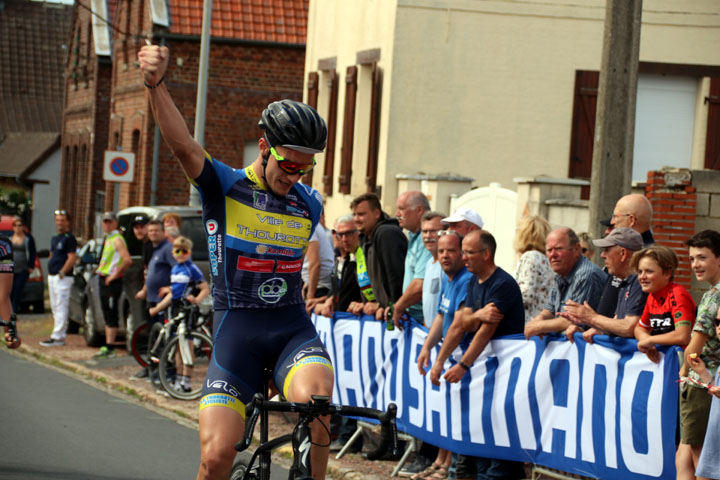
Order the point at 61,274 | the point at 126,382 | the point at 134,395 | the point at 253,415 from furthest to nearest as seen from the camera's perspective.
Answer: the point at 61,274, the point at 126,382, the point at 134,395, the point at 253,415

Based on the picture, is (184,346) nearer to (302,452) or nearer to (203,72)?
(302,452)

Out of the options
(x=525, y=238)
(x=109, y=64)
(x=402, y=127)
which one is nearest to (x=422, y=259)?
(x=525, y=238)

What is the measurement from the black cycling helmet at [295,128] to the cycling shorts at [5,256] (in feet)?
Result: 15.7

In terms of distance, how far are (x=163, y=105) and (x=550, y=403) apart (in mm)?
3967

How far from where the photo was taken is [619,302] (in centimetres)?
779

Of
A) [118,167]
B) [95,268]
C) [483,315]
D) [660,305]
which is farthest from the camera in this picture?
[118,167]

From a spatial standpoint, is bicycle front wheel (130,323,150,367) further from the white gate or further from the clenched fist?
the clenched fist

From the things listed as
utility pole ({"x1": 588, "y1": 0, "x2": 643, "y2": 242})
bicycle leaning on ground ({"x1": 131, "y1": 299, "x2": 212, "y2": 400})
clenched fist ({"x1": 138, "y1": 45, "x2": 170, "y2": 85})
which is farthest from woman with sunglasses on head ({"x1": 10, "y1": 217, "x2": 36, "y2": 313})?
clenched fist ({"x1": 138, "y1": 45, "x2": 170, "y2": 85})

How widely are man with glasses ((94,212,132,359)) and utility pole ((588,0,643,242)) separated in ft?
27.7

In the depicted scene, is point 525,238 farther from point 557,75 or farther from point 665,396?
point 557,75

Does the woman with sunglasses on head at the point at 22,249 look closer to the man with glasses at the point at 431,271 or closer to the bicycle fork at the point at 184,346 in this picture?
the bicycle fork at the point at 184,346

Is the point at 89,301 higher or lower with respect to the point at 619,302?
lower

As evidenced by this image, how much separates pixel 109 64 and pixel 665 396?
3509cm

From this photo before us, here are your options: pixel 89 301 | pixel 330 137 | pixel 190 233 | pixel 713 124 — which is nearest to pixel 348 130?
pixel 330 137
